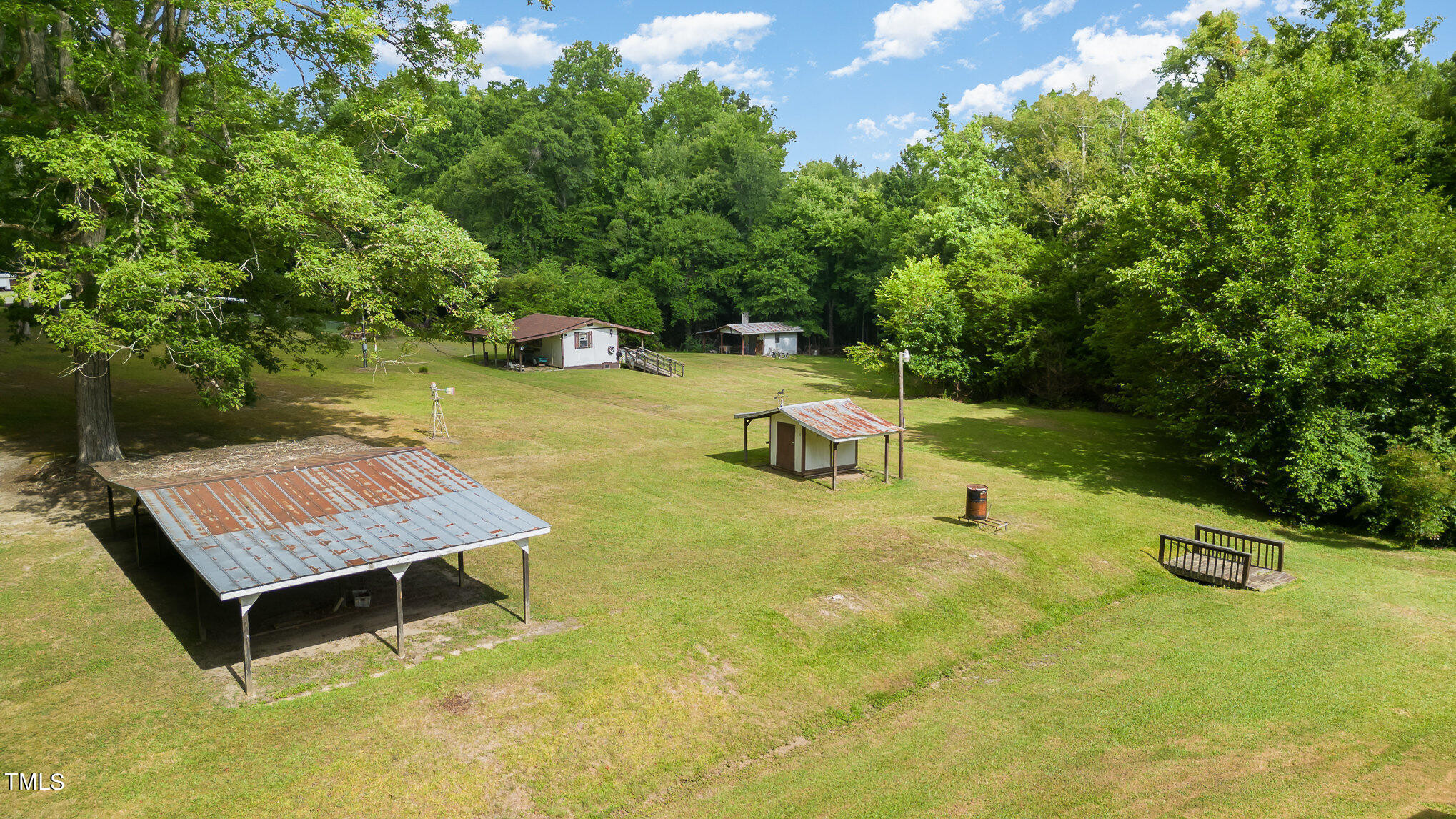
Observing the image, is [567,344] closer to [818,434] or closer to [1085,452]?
[818,434]

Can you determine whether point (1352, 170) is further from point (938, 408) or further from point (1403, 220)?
point (938, 408)

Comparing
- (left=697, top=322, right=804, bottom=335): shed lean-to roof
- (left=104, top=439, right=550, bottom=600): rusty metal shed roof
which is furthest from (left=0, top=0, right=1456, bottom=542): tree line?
(left=697, top=322, right=804, bottom=335): shed lean-to roof

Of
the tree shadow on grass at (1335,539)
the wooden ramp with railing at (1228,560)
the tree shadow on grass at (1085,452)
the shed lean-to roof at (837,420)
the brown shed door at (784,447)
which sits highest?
the shed lean-to roof at (837,420)

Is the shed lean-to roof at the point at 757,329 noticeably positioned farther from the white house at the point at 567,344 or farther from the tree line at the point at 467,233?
the tree line at the point at 467,233

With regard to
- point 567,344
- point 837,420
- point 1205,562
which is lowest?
point 1205,562

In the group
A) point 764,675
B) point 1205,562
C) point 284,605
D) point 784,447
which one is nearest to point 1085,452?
point 1205,562

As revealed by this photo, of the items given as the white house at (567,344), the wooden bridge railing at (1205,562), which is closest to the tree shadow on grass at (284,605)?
the wooden bridge railing at (1205,562)
